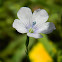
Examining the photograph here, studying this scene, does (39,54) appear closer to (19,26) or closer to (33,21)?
(33,21)

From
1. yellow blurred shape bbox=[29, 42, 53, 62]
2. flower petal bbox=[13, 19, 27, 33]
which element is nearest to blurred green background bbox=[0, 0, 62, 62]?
yellow blurred shape bbox=[29, 42, 53, 62]

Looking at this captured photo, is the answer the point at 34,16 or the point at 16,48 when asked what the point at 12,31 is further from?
the point at 34,16

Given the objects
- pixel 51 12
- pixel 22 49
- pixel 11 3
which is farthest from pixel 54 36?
pixel 11 3

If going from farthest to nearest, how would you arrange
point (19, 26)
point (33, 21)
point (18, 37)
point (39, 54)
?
point (18, 37) < point (39, 54) < point (33, 21) < point (19, 26)

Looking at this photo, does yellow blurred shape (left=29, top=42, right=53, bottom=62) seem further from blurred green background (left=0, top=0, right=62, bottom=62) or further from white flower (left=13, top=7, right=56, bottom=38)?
white flower (left=13, top=7, right=56, bottom=38)

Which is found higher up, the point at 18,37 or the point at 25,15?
the point at 25,15

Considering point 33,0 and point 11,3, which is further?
point 11,3

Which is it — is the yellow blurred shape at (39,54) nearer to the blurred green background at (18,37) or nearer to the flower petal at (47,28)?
the blurred green background at (18,37)

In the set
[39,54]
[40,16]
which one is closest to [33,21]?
[40,16]
